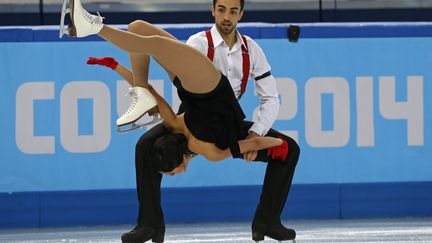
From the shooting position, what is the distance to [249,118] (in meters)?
8.34

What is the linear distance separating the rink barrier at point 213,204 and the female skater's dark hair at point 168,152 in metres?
2.36

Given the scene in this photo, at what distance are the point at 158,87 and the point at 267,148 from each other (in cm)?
238

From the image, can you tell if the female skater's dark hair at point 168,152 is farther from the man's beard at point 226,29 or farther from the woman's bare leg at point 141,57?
the man's beard at point 226,29

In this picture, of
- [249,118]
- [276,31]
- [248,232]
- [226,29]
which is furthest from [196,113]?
[276,31]

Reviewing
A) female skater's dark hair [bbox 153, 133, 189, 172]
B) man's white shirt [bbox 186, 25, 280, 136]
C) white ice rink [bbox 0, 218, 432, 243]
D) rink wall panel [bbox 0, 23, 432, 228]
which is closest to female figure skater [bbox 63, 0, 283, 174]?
female skater's dark hair [bbox 153, 133, 189, 172]

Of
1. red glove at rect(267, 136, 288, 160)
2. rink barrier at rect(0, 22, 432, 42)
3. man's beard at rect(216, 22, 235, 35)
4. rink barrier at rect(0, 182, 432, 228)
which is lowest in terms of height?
rink barrier at rect(0, 182, 432, 228)

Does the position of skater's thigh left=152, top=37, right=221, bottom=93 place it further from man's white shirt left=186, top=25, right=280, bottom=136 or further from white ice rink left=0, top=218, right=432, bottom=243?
white ice rink left=0, top=218, right=432, bottom=243

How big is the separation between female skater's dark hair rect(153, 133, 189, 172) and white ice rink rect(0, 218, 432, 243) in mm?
1438

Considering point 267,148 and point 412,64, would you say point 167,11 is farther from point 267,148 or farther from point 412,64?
point 267,148

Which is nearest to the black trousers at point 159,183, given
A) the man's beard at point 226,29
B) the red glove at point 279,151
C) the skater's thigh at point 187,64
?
the red glove at point 279,151

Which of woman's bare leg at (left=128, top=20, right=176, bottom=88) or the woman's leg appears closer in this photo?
the woman's leg

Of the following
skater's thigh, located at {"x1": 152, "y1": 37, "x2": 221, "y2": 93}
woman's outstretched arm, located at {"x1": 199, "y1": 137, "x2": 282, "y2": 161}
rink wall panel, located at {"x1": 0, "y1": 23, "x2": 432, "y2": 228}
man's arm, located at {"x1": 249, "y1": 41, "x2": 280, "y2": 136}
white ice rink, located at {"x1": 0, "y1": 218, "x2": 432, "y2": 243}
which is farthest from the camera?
rink wall panel, located at {"x1": 0, "y1": 23, "x2": 432, "y2": 228}

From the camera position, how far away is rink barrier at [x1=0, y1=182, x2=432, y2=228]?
824 cm

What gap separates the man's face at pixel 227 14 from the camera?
6.02m
